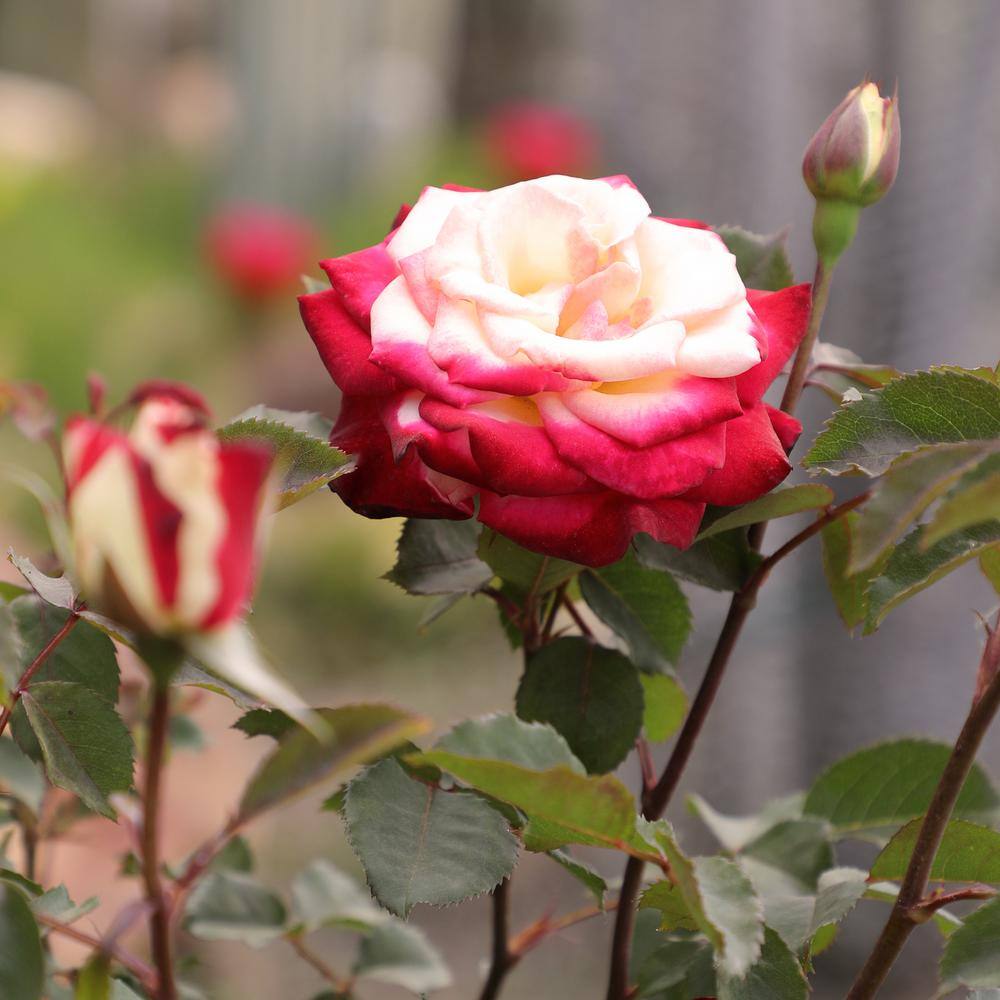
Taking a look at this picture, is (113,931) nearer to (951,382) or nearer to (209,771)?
(951,382)

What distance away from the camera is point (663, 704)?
28cm

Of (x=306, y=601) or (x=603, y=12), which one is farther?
(x=306, y=601)

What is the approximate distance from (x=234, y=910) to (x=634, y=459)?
182 millimetres

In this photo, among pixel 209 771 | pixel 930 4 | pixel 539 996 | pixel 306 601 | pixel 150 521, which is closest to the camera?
pixel 150 521

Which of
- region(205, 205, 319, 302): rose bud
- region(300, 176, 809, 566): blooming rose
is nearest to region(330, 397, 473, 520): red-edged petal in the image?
region(300, 176, 809, 566): blooming rose

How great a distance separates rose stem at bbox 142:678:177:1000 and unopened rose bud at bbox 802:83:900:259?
0.49 ft

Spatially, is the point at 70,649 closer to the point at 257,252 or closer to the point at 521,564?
the point at 521,564

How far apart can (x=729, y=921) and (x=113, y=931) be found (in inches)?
3.3

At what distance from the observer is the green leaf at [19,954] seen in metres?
0.17

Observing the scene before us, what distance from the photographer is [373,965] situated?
1.00 feet

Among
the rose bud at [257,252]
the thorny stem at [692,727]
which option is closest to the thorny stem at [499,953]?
the thorny stem at [692,727]

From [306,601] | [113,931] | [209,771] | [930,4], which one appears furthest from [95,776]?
[306,601]

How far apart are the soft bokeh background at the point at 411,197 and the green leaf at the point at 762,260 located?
170 mm

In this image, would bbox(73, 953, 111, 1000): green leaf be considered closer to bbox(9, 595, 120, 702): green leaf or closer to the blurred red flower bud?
bbox(9, 595, 120, 702): green leaf
